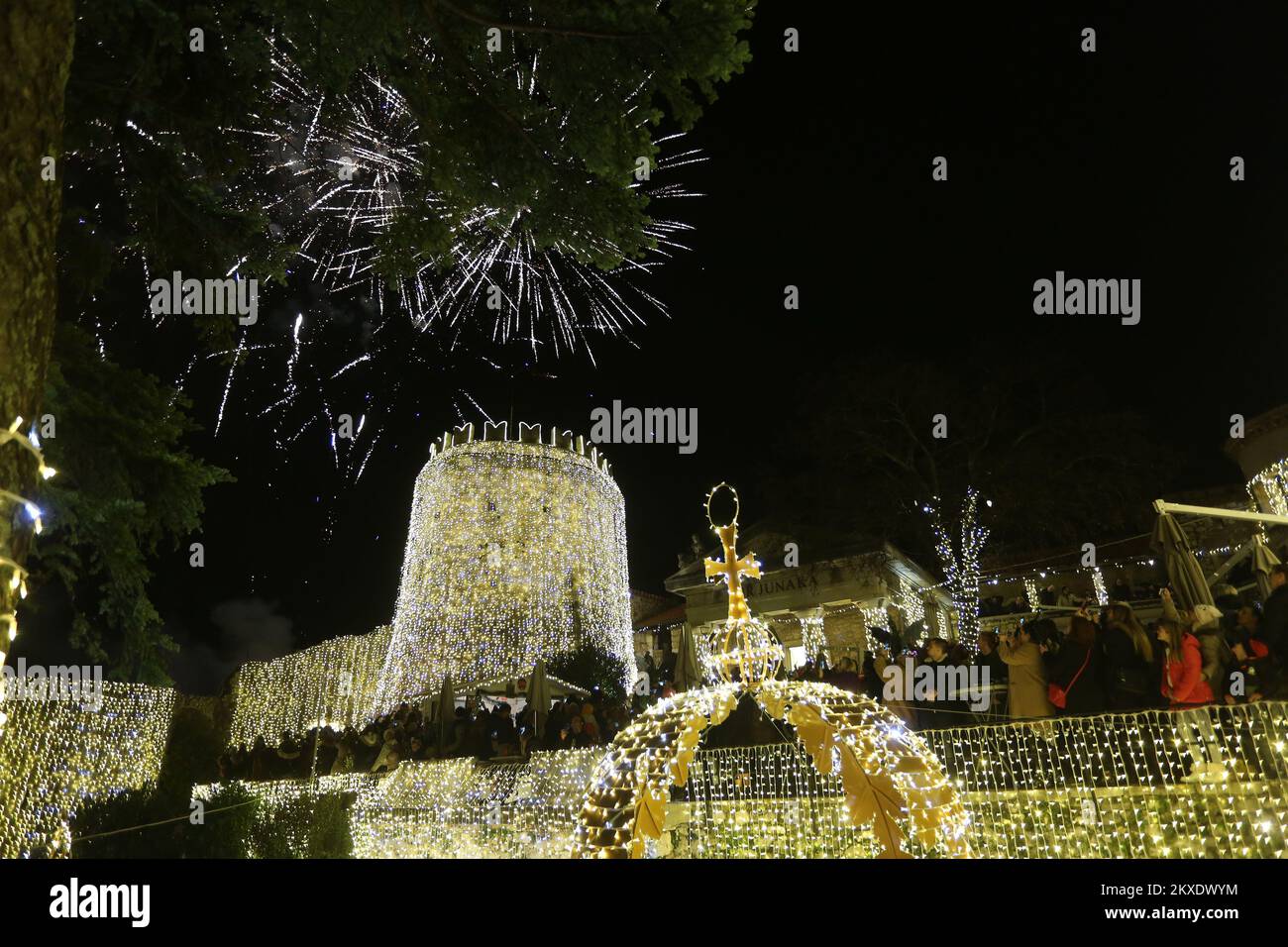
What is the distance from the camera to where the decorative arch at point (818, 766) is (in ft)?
16.6

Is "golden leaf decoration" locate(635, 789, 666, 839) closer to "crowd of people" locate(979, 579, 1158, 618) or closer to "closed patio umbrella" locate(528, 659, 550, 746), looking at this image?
"closed patio umbrella" locate(528, 659, 550, 746)

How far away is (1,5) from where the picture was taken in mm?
3146

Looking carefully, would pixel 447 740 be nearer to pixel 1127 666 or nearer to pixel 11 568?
pixel 1127 666

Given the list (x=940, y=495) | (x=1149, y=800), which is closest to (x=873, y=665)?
(x=1149, y=800)

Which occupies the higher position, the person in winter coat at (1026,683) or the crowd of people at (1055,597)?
the crowd of people at (1055,597)

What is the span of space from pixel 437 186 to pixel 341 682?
2221 centimetres

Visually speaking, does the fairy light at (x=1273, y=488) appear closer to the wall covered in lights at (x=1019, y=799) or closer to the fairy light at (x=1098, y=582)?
the wall covered in lights at (x=1019, y=799)

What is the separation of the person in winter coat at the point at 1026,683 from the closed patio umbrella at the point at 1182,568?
183 centimetres

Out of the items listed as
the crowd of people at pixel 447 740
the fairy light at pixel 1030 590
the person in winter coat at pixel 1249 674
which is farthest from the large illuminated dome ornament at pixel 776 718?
the fairy light at pixel 1030 590

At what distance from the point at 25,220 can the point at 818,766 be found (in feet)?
19.0

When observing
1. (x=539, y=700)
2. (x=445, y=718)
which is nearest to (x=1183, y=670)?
(x=539, y=700)

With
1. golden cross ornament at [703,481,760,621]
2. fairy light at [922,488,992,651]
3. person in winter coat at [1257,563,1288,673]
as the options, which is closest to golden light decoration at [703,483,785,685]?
golden cross ornament at [703,481,760,621]

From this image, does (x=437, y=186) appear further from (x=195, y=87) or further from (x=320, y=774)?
(x=320, y=774)

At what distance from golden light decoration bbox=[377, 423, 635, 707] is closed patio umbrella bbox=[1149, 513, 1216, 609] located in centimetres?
1600
